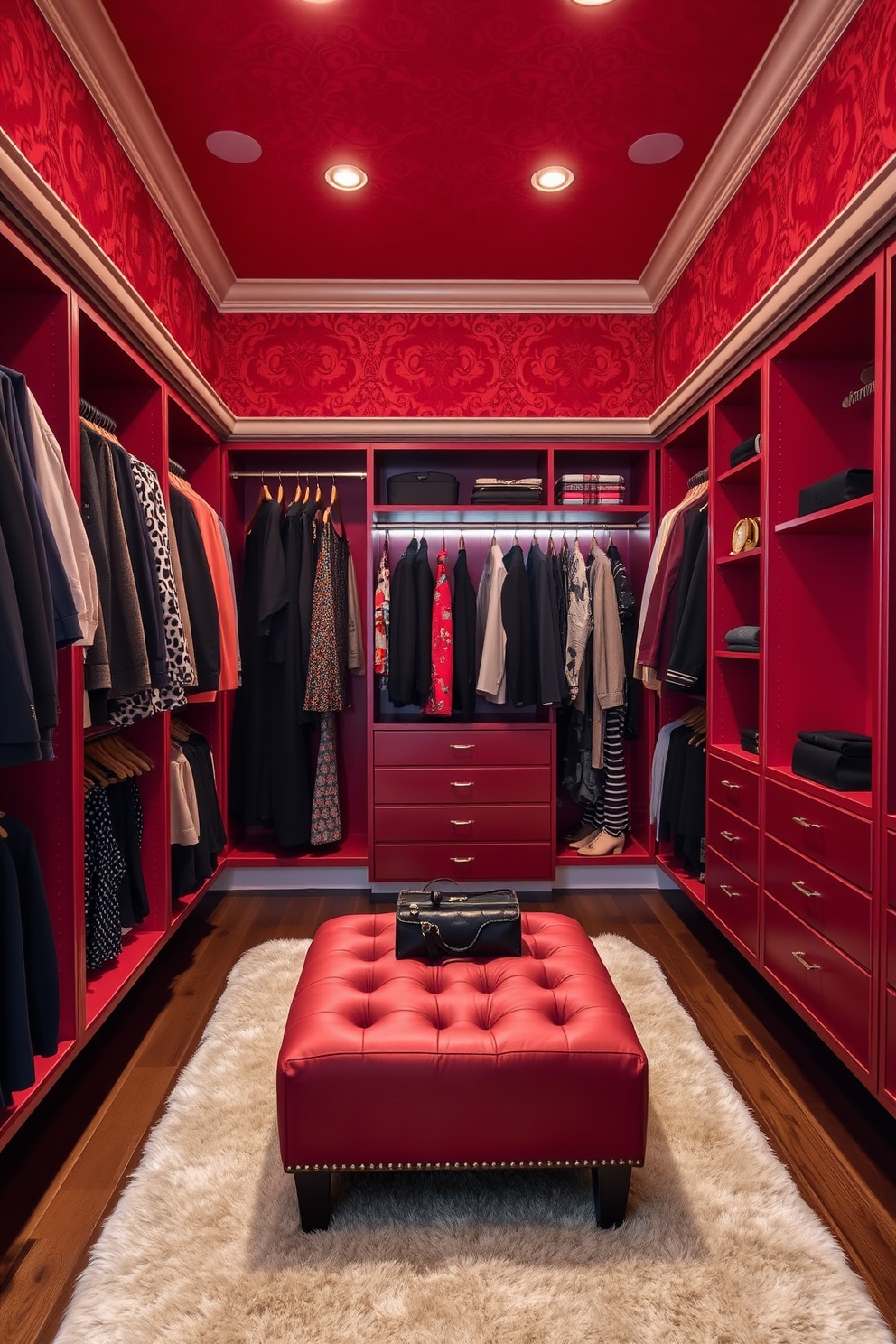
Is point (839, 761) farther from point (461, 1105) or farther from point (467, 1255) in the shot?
point (467, 1255)

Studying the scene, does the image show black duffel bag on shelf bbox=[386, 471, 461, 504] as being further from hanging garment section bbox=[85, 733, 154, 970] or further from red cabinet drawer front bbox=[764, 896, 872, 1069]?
red cabinet drawer front bbox=[764, 896, 872, 1069]

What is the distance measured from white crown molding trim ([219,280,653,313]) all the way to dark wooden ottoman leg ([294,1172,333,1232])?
3538mm

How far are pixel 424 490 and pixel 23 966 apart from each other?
250cm

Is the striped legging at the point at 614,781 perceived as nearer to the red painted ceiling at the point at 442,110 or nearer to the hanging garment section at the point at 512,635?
the hanging garment section at the point at 512,635

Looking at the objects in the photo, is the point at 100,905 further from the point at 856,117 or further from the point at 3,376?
the point at 856,117

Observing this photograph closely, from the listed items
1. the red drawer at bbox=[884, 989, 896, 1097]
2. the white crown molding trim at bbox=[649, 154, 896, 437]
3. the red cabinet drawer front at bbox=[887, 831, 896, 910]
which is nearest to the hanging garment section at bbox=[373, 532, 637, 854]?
the white crown molding trim at bbox=[649, 154, 896, 437]

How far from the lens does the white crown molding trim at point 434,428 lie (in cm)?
334

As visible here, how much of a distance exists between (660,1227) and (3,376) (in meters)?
2.14

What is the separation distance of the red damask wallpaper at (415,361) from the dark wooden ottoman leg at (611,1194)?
3180 millimetres

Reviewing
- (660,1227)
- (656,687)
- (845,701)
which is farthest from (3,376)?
(656,687)

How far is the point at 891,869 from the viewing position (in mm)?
1645

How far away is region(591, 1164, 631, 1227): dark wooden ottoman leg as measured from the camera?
4.75 ft

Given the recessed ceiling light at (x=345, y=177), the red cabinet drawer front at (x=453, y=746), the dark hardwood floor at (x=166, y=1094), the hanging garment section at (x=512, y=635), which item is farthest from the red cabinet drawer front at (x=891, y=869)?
the recessed ceiling light at (x=345, y=177)

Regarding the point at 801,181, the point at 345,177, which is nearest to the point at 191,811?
the point at 345,177
